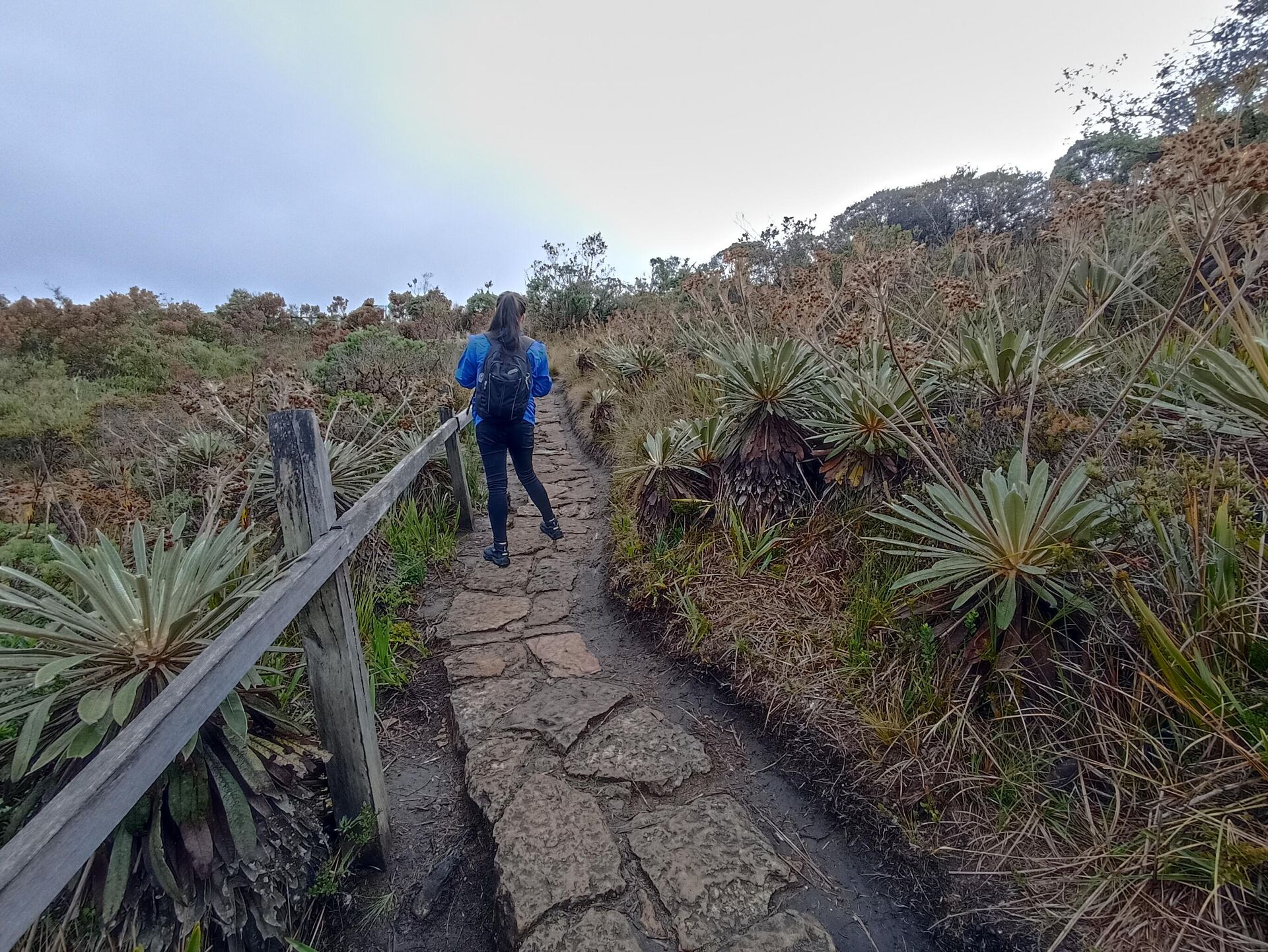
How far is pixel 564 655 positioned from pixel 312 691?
1587 mm

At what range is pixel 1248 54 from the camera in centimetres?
606

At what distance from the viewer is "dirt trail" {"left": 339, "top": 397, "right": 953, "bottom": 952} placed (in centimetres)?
177

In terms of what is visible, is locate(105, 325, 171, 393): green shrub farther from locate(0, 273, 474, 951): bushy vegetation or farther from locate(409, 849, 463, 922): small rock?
locate(409, 849, 463, 922): small rock

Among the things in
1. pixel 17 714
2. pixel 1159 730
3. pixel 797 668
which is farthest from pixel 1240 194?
pixel 17 714

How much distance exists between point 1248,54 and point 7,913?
1059cm

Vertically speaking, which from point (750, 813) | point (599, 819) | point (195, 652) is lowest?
point (750, 813)

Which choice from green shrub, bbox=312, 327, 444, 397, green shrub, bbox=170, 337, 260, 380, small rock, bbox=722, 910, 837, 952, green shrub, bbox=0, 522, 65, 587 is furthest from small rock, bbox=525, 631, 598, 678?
green shrub, bbox=170, 337, 260, 380

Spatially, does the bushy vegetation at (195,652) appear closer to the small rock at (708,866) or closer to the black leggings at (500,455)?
the black leggings at (500,455)

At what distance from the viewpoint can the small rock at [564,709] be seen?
2.61m

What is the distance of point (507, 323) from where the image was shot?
12.9ft

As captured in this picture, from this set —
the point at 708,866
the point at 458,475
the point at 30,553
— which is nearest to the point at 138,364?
the point at 458,475

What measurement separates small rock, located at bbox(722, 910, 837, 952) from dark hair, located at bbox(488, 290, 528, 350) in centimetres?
345

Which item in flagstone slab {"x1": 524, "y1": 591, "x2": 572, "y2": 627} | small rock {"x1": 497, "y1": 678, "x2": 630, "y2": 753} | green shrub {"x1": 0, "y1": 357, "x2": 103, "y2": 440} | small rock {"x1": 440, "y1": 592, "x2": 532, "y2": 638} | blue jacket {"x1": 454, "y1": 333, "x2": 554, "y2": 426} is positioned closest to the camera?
small rock {"x1": 497, "y1": 678, "x2": 630, "y2": 753}

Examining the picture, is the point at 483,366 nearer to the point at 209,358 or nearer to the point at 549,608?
the point at 549,608
